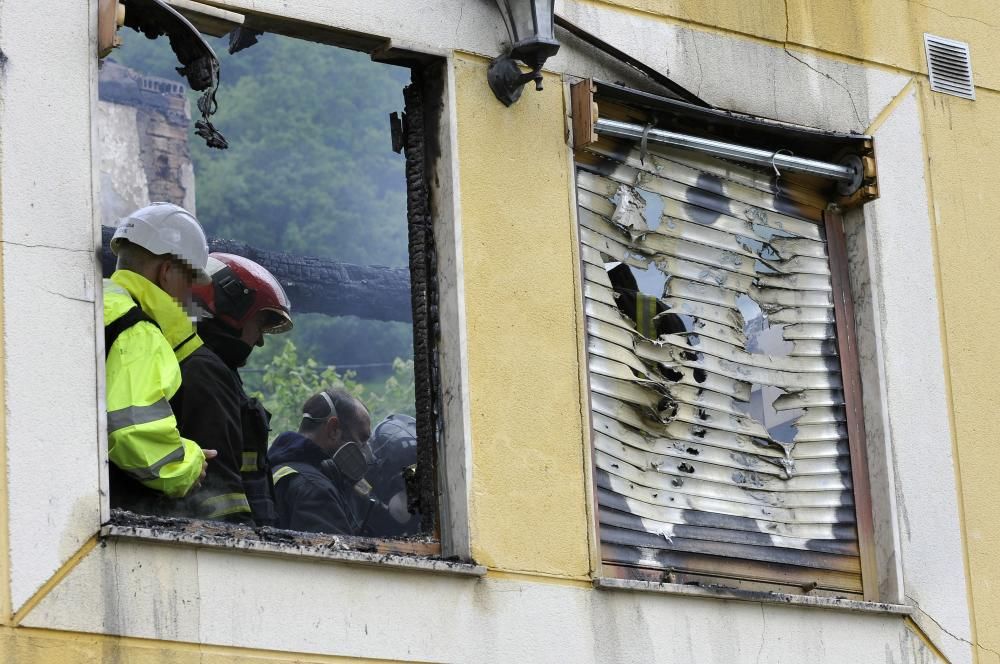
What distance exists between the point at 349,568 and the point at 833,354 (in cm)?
313

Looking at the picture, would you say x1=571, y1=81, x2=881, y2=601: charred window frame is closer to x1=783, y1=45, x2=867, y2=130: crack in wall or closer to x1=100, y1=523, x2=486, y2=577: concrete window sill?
x1=783, y1=45, x2=867, y2=130: crack in wall

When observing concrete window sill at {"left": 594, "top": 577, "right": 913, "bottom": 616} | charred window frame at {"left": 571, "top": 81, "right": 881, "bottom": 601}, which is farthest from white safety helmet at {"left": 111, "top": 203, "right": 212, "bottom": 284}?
concrete window sill at {"left": 594, "top": 577, "right": 913, "bottom": 616}

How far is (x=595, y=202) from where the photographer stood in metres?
8.52

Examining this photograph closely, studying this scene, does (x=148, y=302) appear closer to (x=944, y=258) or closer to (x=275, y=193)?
(x=944, y=258)

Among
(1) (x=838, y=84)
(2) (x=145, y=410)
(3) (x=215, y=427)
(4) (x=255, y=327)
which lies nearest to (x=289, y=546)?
(2) (x=145, y=410)

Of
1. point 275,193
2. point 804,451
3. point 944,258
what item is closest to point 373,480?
point 804,451

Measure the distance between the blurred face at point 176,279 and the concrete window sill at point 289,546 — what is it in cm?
101

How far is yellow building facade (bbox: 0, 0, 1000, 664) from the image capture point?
650 cm

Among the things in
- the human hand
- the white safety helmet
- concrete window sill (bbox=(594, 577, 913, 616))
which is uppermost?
the white safety helmet

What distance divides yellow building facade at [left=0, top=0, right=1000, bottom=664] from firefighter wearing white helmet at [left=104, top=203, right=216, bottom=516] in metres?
0.22

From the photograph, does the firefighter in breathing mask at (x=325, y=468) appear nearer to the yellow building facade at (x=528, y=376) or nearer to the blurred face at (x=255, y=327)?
the blurred face at (x=255, y=327)

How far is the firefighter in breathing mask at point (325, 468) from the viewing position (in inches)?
349

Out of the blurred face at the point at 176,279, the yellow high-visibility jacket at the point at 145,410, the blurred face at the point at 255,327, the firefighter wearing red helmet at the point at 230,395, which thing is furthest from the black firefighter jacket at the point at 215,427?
the blurred face at the point at 255,327

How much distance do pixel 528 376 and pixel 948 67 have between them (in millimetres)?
3280
